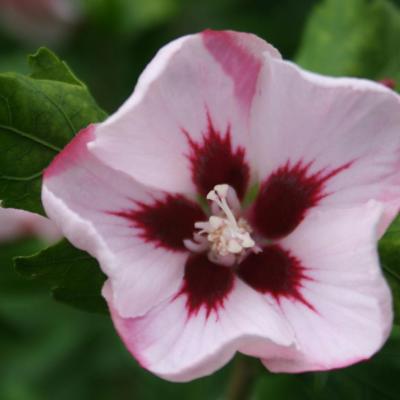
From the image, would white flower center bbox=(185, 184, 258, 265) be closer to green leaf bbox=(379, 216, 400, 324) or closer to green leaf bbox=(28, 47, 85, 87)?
green leaf bbox=(379, 216, 400, 324)

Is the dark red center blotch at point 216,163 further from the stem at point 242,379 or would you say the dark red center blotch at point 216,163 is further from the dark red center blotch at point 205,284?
the stem at point 242,379

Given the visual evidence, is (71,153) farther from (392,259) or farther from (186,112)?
(392,259)

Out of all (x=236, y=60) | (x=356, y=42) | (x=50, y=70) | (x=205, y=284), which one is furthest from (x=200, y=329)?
(x=356, y=42)

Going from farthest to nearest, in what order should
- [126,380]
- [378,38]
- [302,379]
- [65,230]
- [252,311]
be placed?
[126,380] → [378,38] → [302,379] → [252,311] → [65,230]

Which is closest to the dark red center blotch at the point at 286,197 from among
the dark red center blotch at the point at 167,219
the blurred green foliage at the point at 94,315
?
the dark red center blotch at the point at 167,219

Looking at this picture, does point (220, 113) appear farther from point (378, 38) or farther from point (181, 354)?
point (378, 38)

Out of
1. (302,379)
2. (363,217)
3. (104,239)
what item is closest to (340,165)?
(363,217)

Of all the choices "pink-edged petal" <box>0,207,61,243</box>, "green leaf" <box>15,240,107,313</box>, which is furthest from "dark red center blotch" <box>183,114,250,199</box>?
"pink-edged petal" <box>0,207,61,243</box>
